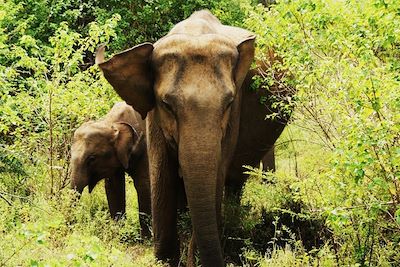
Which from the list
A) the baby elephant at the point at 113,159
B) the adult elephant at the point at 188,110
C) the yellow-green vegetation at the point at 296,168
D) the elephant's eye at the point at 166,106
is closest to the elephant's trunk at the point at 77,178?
the baby elephant at the point at 113,159

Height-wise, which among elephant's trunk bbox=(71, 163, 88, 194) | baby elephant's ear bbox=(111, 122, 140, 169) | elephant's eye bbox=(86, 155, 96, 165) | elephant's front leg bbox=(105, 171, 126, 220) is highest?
baby elephant's ear bbox=(111, 122, 140, 169)

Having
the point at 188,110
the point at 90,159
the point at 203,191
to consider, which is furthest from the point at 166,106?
the point at 90,159

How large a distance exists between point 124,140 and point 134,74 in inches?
110

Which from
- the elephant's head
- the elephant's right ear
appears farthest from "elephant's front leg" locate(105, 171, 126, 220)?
the elephant's right ear

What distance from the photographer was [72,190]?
7410 millimetres

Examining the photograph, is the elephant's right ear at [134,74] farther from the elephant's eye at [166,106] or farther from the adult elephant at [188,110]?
the elephant's eye at [166,106]

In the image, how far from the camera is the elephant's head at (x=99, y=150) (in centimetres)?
783

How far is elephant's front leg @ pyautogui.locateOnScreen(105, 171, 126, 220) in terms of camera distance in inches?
325

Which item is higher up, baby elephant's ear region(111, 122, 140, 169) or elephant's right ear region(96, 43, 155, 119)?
elephant's right ear region(96, 43, 155, 119)

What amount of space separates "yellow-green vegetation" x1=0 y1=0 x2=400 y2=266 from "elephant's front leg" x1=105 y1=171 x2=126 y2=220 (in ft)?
0.67

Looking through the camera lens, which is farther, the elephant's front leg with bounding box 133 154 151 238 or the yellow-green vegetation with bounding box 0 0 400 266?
the elephant's front leg with bounding box 133 154 151 238

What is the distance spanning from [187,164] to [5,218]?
2.74 metres

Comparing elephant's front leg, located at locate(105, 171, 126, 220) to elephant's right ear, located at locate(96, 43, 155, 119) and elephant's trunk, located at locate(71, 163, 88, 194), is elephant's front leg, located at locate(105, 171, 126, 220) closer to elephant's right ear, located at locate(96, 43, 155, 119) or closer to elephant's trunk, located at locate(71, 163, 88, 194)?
elephant's trunk, located at locate(71, 163, 88, 194)

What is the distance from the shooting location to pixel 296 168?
803 cm
